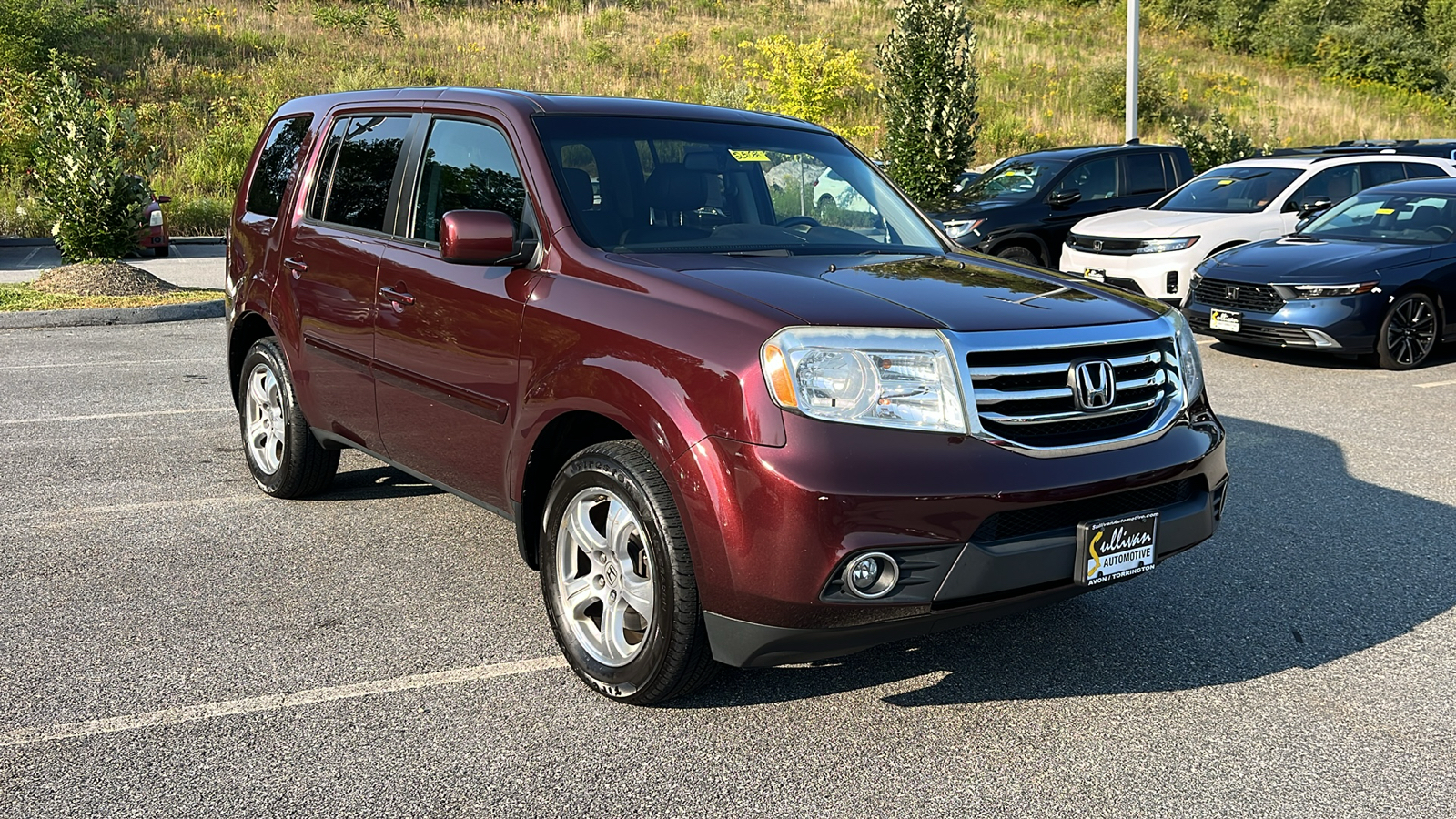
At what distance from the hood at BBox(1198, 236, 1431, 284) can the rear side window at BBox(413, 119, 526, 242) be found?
7717 mm

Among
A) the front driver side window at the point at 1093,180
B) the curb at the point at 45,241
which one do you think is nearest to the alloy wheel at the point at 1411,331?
the front driver side window at the point at 1093,180

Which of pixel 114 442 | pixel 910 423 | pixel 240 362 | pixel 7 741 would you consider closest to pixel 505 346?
pixel 910 423

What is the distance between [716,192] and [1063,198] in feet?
37.4

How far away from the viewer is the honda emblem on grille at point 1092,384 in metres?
3.57

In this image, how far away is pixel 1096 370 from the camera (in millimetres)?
3635

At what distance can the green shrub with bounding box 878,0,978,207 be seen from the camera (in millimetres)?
19984

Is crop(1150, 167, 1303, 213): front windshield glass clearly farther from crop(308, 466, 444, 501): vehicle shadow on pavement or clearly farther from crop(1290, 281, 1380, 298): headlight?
crop(308, 466, 444, 501): vehicle shadow on pavement

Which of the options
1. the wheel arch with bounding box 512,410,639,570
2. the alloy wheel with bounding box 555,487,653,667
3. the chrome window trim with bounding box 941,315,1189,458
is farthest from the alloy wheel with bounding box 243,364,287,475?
the chrome window trim with bounding box 941,315,1189,458

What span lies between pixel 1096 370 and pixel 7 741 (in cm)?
328

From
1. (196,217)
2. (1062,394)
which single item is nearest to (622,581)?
(1062,394)

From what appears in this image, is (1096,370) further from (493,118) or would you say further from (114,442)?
(114,442)

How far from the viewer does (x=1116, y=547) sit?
141 inches

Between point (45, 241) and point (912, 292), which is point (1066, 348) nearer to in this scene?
point (912, 292)

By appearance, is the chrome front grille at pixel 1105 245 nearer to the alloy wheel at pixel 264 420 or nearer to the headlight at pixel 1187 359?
the headlight at pixel 1187 359
